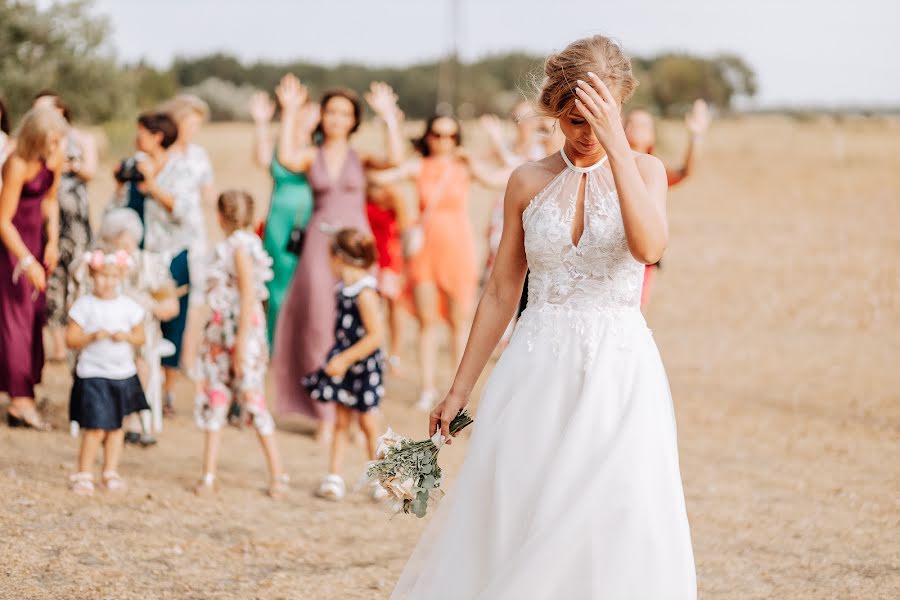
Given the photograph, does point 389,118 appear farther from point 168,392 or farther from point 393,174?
point 168,392

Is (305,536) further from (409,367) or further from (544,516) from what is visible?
(409,367)

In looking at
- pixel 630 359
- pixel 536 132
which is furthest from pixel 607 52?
pixel 536 132

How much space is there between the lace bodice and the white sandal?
11.0ft

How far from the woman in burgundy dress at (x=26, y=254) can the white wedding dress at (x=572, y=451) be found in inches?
182

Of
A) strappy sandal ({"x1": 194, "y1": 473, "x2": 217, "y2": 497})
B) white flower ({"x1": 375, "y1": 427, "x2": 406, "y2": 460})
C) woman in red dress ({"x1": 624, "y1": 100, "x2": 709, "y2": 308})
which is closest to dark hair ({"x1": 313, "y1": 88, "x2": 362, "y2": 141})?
woman in red dress ({"x1": 624, "y1": 100, "x2": 709, "y2": 308})

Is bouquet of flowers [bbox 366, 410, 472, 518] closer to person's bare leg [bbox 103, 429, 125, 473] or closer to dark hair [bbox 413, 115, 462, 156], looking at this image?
person's bare leg [bbox 103, 429, 125, 473]

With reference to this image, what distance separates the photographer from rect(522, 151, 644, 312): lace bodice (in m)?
3.52

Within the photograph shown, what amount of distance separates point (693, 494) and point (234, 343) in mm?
2814

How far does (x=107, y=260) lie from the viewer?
645cm

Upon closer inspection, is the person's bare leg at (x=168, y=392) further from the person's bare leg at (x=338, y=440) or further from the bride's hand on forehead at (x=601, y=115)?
the bride's hand on forehead at (x=601, y=115)

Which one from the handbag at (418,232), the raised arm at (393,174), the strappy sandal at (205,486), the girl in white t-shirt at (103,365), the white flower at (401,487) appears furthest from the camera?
the handbag at (418,232)

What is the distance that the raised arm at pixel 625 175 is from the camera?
10.7 ft

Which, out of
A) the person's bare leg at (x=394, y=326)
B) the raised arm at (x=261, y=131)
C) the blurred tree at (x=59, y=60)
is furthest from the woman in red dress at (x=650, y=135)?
the blurred tree at (x=59, y=60)

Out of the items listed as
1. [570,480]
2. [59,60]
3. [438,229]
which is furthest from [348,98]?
[59,60]
